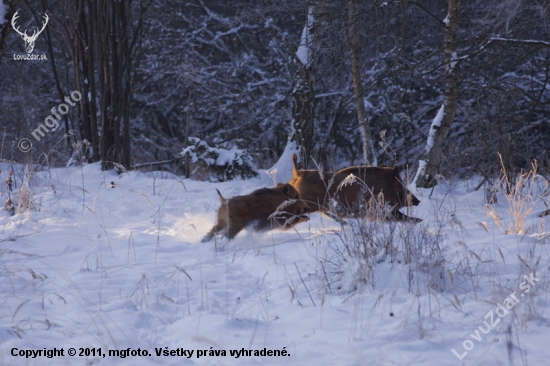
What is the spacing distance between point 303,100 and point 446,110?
286 cm

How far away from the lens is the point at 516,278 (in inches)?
132

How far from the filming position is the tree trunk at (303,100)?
9.38m

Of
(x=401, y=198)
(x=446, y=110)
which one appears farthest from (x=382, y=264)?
(x=446, y=110)

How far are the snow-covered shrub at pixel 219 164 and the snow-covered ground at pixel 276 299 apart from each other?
365cm

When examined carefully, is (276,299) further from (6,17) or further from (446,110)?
(446,110)

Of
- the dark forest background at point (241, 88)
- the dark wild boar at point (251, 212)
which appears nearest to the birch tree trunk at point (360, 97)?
the dark forest background at point (241, 88)

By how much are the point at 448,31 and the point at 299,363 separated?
5829mm

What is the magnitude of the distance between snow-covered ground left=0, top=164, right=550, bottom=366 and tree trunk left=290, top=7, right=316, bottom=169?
4627mm

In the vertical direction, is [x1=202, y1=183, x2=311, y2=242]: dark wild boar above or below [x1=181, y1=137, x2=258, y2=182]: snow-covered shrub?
below

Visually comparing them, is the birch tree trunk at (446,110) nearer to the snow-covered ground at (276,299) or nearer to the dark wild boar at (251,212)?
the snow-covered ground at (276,299)

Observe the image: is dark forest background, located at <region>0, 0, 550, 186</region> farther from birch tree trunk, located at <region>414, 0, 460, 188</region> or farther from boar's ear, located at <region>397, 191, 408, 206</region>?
boar's ear, located at <region>397, 191, 408, 206</region>

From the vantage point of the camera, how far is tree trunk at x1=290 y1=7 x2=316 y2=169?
369 inches

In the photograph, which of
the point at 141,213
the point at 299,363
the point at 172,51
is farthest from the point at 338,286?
the point at 172,51

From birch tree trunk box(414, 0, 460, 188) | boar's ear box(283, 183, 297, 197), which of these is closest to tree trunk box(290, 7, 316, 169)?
birch tree trunk box(414, 0, 460, 188)
